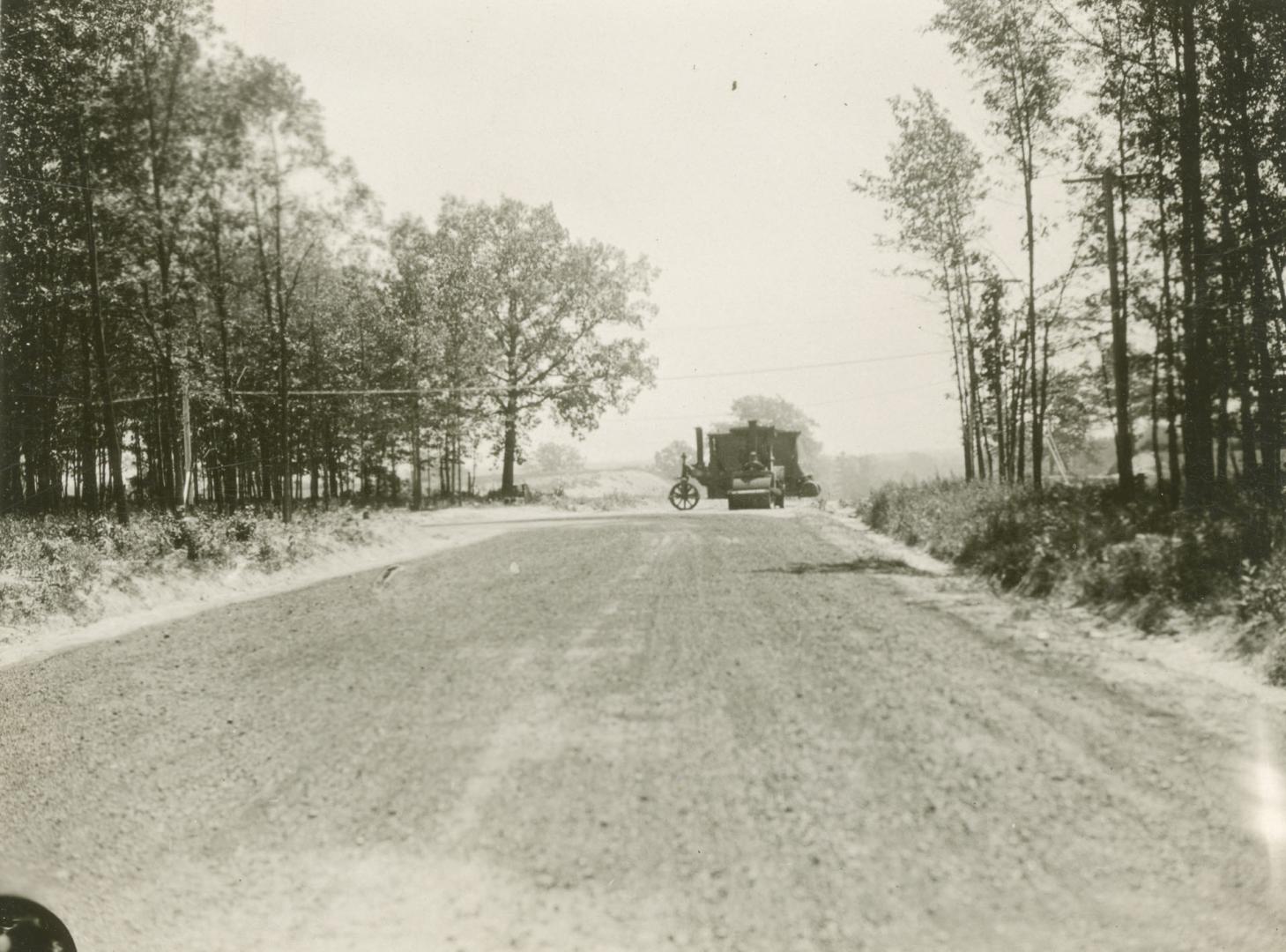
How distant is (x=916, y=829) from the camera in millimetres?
3926

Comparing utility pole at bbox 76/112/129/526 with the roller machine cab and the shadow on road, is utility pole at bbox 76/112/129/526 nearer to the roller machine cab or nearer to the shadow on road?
the shadow on road

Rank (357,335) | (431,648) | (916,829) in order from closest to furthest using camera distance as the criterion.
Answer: (916,829) < (431,648) < (357,335)

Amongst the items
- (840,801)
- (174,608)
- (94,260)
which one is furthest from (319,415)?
(840,801)

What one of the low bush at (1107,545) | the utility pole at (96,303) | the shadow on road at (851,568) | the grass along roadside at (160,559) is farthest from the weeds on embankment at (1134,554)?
the utility pole at (96,303)

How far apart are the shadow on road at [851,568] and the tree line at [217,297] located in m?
12.1

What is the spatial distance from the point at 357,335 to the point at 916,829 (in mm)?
36046

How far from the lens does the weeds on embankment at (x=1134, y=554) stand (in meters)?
7.70

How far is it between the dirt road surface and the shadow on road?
187 inches

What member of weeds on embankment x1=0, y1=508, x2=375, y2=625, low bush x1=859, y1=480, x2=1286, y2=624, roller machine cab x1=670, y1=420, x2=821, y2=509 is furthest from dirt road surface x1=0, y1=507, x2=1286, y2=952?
roller machine cab x1=670, y1=420, x2=821, y2=509

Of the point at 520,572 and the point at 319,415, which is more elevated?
the point at 319,415

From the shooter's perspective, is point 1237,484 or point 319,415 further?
point 319,415

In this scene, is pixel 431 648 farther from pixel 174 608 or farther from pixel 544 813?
pixel 174 608

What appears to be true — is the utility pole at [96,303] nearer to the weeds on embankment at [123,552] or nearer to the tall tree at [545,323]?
the weeds on embankment at [123,552]

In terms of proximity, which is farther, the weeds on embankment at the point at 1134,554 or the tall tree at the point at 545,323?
the tall tree at the point at 545,323
